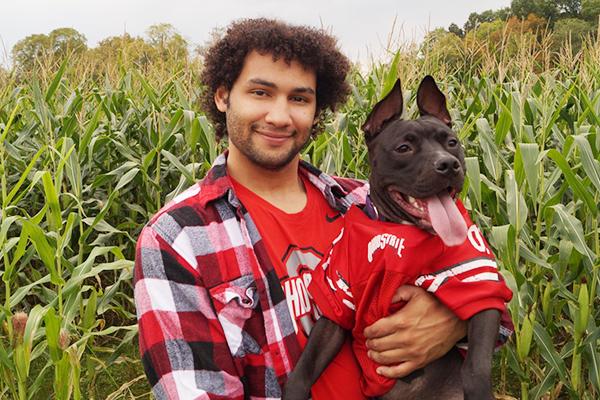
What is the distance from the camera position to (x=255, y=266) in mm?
2248

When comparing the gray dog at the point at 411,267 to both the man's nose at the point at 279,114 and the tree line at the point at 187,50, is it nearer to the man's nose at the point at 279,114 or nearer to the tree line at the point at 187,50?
the man's nose at the point at 279,114

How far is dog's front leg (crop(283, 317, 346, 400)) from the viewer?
2.17 meters

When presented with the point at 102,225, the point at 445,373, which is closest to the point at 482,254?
the point at 445,373

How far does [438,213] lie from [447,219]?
39 millimetres

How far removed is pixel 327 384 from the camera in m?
2.26

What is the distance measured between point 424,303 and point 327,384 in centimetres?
46

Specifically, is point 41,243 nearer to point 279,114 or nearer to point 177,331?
point 177,331

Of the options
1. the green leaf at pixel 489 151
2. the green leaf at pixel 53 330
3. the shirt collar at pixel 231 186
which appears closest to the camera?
the shirt collar at pixel 231 186

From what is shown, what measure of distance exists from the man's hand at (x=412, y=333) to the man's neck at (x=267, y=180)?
0.62 metres

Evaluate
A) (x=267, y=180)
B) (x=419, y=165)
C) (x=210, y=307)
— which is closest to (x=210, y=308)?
(x=210, y=307)

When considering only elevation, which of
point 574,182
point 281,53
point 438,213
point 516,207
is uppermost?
point 281,53

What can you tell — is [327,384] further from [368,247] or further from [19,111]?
[19,111]

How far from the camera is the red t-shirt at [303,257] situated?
229 cm

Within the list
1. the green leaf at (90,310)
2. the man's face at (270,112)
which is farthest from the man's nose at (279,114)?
the green leaf at (90,310)
